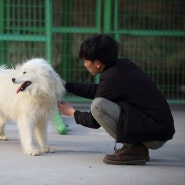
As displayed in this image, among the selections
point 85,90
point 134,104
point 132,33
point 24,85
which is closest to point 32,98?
point 24,85

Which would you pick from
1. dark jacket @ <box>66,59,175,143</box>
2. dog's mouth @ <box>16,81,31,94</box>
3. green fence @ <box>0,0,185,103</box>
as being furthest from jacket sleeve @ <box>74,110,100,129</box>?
green fence @ <box>0,0,185,103</box>

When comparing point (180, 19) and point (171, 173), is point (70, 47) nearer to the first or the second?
point (180, 19)

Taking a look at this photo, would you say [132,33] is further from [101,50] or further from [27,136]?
[101,50]

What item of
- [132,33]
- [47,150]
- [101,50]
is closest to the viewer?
[101,50]

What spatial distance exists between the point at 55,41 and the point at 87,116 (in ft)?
13.9

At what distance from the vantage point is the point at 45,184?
514cm

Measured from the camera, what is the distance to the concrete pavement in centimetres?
531

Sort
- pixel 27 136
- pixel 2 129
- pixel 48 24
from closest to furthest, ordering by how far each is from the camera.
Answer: pixel 27 136
pixel 2 129
pixel 48 24

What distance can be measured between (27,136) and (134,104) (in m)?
1.25

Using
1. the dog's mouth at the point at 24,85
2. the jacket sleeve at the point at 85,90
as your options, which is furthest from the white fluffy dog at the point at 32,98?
the jacket sleeve at the point at 85,90

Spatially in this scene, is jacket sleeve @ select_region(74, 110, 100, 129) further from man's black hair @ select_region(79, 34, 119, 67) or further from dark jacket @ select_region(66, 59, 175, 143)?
man's black hair @ select_region(79, 34, 119, 67)

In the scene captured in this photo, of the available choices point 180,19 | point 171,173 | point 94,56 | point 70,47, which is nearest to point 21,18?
point 70,47

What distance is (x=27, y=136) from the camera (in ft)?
20.9

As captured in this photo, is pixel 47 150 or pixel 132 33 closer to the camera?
pixel 47 150
